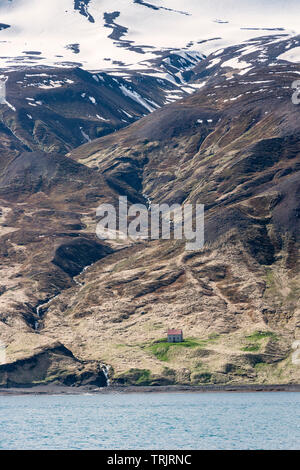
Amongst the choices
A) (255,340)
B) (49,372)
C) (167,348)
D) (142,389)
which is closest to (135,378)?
(142,389)

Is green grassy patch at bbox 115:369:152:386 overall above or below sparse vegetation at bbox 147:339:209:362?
below

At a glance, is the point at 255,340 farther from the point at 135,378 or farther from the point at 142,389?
the point at 142,389

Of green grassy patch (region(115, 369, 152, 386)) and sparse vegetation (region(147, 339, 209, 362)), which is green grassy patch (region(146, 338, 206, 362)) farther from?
green grassy patch (region(115, 369, 152, 386))

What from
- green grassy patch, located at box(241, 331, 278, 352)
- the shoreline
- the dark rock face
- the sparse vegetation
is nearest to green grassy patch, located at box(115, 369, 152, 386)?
the shoreline

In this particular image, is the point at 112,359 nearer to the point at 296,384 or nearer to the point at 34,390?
the point at 34,390

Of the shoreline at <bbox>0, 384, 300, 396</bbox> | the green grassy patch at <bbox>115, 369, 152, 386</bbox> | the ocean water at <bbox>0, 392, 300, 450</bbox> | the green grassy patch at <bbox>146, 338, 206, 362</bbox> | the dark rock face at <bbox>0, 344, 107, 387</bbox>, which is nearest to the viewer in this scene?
the ocean water at <bbox>0, 392, 300, 450</bbox>

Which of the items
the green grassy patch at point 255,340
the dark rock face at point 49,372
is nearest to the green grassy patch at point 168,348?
the green grassy patch at point 255,340
